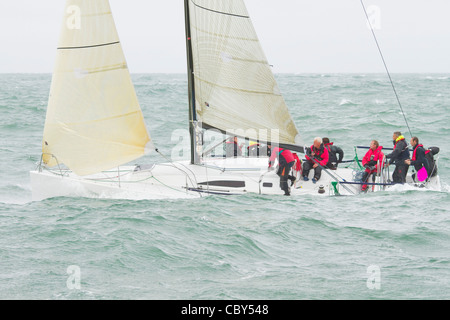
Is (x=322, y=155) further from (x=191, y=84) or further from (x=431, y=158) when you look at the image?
(x=191, y=84)

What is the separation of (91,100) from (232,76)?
301 cm

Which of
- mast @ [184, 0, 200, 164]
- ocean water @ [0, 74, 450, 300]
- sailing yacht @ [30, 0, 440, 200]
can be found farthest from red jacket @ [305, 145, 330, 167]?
mast @ [184, 0, 200, 164]

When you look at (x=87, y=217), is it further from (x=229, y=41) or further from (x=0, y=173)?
(x=0, y=173)

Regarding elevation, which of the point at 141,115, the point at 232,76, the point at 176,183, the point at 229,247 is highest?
the point at 232,76

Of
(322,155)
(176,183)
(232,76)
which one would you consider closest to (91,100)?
(176,183)

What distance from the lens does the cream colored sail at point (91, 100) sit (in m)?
13.0

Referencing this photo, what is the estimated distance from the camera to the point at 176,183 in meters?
13.8

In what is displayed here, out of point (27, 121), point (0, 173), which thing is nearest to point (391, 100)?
point (27, 121)

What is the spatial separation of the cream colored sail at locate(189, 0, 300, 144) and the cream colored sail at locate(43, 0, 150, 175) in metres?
1.56

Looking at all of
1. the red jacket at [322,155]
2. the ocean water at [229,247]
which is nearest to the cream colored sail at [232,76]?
the red jacket at [322,155]

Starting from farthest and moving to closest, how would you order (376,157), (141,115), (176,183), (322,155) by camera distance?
(322,155)
(376,157)
(176,183)
(141,115)

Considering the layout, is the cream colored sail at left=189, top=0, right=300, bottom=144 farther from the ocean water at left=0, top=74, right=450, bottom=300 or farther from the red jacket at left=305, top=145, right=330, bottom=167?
the ocean water at left=0, top=74, right=450, bottom=300

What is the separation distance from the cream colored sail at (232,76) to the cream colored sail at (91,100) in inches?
61.6

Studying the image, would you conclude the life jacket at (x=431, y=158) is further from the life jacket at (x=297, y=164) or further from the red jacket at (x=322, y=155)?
the life jacket at (x=297, y=164)
